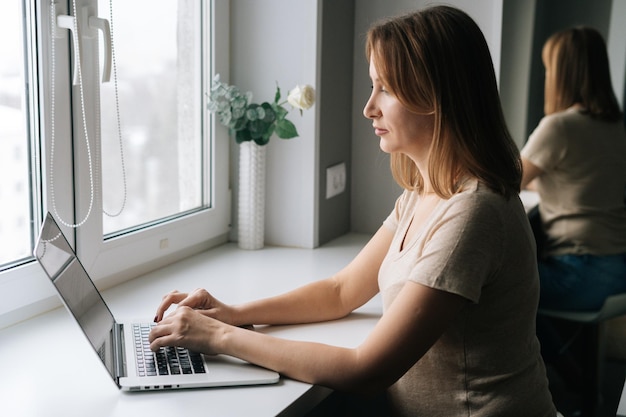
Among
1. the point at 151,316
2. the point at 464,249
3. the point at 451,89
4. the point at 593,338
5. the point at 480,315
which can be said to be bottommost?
the point at 593,338

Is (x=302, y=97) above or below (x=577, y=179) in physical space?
above

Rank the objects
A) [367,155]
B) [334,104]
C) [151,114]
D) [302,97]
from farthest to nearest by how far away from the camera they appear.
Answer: [367,155] → [334,104] → [302,97] → [151,114]

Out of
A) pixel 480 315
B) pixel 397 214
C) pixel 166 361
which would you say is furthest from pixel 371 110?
pixel 166 361

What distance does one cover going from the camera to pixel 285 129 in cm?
217

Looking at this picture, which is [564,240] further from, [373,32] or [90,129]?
[90,129]

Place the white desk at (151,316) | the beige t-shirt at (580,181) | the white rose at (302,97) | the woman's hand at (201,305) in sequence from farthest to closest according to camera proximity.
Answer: the beige t-shirt at (580,181) < the white rose at (302,97) < the woman's hand at (201,305) < the white desk at (151,316)

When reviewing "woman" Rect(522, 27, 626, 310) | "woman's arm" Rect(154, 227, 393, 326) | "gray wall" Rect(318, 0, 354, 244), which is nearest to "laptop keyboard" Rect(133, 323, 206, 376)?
"woman's arm" Rect(154, 227, 393, 326)

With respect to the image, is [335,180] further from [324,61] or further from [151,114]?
[151,114]

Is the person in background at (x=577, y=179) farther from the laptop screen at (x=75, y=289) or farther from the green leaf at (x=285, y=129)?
the laptop screen at (x=75, y=289)

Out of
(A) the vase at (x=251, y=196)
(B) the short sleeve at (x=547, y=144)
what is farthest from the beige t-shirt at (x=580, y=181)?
(A) the vase at (x=251, y=196)

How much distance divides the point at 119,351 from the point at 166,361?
0.09m

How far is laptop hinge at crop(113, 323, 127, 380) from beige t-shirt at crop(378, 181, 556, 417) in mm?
455

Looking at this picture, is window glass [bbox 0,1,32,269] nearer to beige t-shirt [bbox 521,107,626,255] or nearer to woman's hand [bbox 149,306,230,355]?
woman's hand [bbox 149,306,230,355]

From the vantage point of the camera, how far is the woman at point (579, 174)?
7.23 feet
